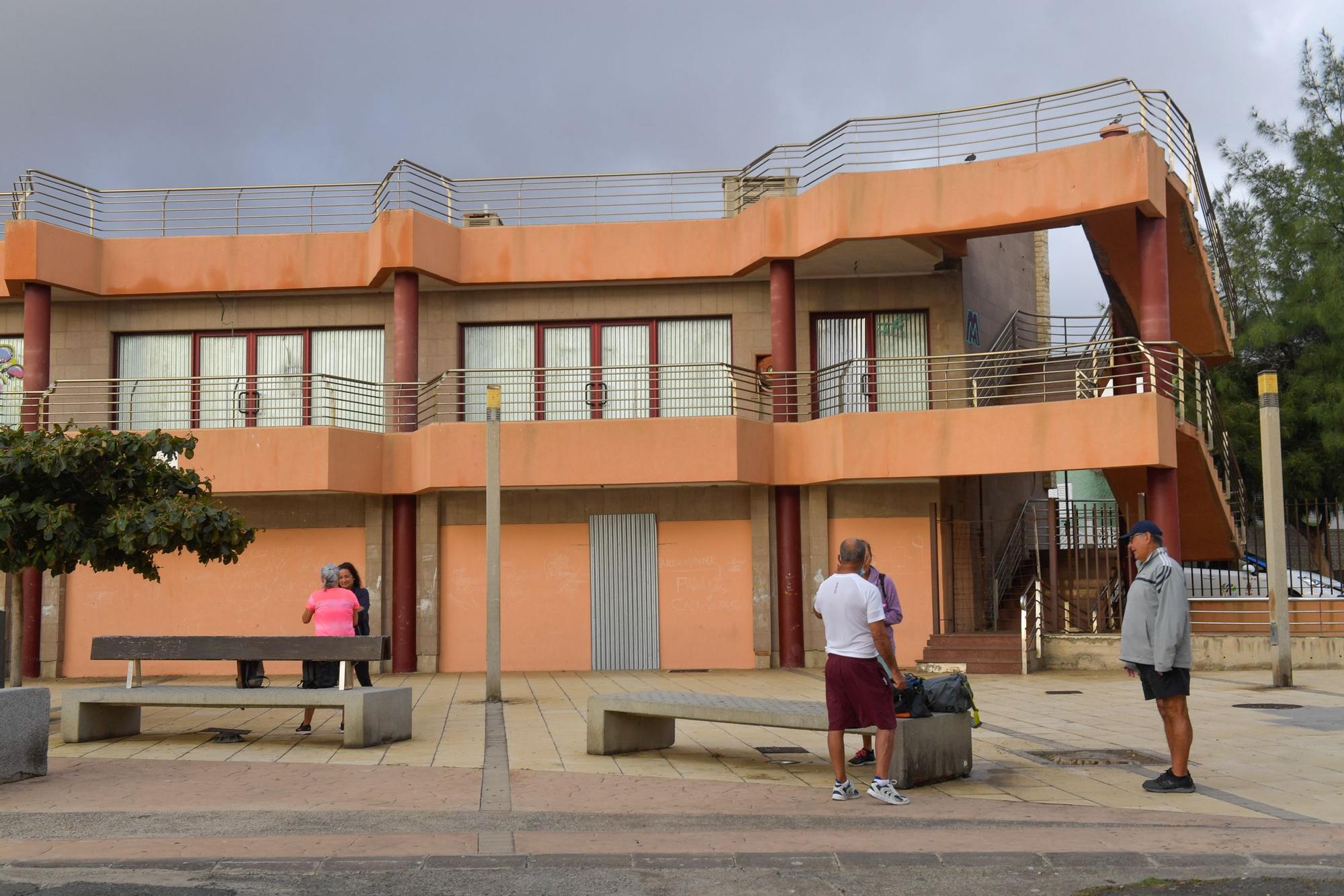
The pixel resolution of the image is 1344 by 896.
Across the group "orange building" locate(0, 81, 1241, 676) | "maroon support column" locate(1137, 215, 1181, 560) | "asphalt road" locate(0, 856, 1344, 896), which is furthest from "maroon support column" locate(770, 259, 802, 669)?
"asphalt road" locate(0, 856, 1344, 896)

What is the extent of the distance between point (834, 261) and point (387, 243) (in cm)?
698

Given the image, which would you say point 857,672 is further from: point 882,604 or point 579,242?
point 579,242

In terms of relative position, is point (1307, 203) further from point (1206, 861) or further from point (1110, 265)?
point (1206, 861)

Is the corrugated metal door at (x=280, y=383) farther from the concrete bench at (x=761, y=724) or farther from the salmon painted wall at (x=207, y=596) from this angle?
the concrete bench at (x=761, y=724)

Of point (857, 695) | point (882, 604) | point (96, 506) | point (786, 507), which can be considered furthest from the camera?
point (786, 507)

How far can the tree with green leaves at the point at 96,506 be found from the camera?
11.4 metres

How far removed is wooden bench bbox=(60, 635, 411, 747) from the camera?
35.2ft

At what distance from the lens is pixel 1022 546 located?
21906mm

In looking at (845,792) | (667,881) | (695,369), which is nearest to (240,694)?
(845,792)

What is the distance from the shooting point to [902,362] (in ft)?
69.5

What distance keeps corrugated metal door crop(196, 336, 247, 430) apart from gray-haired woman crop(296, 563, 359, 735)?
9649 millimetres

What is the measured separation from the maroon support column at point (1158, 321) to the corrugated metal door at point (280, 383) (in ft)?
42.8

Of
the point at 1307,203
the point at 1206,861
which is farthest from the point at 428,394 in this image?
the point at 1307,203

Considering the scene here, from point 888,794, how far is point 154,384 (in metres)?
16.9
